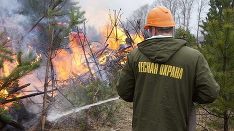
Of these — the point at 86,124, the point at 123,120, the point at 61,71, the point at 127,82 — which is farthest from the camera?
the point at 61,71

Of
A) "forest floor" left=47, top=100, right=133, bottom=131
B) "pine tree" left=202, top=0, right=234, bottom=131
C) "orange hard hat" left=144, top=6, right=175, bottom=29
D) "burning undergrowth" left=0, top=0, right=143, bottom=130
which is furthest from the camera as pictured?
"forest floor" left=47, top=100, right=133, bottom=131

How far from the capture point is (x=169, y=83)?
10.6 feet

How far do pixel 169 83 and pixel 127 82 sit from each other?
0.46m

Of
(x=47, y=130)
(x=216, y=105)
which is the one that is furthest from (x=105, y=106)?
(x=216, y=105)

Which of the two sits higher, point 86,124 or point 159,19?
point 159,19

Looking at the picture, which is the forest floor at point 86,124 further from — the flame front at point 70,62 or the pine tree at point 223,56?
the pine tree at point 223,56

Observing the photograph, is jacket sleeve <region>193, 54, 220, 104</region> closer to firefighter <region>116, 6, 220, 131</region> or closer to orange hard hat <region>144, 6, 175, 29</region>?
firefighter <region>116, 6, 220, 131</region>

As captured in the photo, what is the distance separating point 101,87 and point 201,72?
206 inches

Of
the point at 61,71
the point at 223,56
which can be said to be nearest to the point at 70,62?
the point at 61,71

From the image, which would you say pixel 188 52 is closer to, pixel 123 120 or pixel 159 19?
pixel 159 19

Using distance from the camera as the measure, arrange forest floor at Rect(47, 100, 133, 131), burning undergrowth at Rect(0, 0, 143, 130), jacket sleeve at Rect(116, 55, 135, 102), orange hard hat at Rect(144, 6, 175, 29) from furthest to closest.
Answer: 1. forest floor at Rect(47, 100, 133, 131)
2. burning undergrowth at Rect(0, 0, 143, 130)
3. jacket sleeve at Rect(116, 55, 135, 102)
4. orange hard hat at Rect(144, 6, 175, 29)

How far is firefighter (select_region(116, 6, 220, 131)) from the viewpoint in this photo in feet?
10.5

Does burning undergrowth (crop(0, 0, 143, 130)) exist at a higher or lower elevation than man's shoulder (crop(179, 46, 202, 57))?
lower

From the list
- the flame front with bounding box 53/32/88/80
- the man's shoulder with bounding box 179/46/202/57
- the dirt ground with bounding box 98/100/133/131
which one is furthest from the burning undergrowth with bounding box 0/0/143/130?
the man's shoulder with bounding box 179/46/202/57
